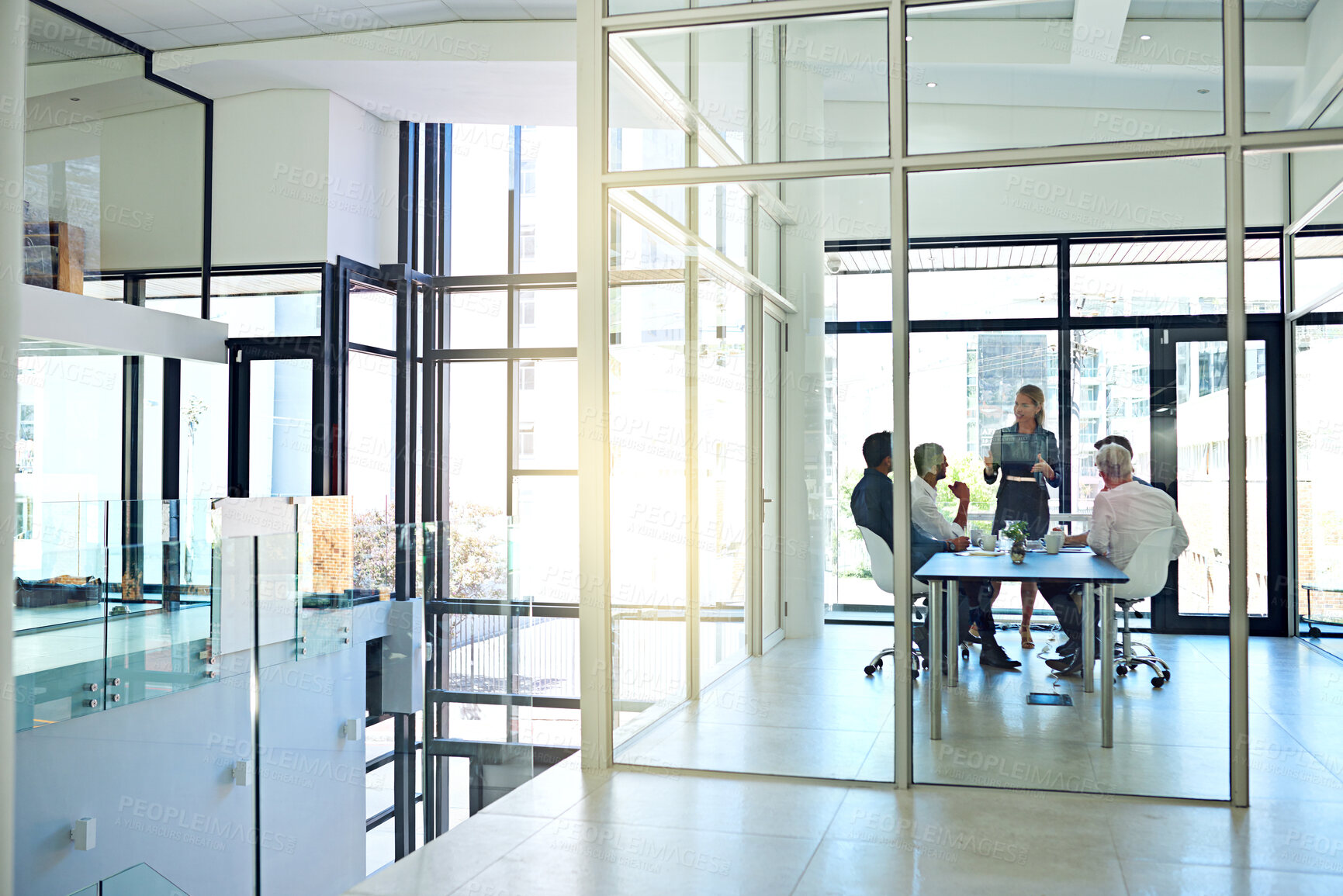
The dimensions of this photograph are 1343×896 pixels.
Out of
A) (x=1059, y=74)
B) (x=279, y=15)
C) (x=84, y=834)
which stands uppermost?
(x=279, y=15)

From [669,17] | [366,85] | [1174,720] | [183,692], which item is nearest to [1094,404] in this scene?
[1174,720]

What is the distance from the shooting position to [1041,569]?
4148 millimetres

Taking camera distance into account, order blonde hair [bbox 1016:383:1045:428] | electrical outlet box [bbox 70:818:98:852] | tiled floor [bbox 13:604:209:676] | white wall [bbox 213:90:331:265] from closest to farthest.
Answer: blonde hair [bbox 1016:383:1045:428]
tiled floor [bbox 13:604:209:676]
electrical outlet box [bbox 70:818:98:852]
white wall [bbox 213:90:331:265]

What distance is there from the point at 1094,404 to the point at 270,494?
7.26 meters

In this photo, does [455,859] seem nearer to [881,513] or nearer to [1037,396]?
[881,513]

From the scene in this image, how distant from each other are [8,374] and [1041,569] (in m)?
4.09

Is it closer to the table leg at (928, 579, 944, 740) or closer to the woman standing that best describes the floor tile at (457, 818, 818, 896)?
the table leg at (928, 579, 944, 740)

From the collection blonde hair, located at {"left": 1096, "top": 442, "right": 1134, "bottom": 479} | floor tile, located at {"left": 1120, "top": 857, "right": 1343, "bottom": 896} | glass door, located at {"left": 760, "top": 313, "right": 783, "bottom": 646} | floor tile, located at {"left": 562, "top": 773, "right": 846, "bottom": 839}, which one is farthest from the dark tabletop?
floor tile, located at {"left": 1120, "top": 857, "right": 1343, "bottom": 896}

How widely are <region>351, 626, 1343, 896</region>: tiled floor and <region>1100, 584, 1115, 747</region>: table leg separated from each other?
0.11 feet

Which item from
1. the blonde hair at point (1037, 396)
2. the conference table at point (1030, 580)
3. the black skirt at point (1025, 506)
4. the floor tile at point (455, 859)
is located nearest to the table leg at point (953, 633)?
the conference table at point (1030, 580)

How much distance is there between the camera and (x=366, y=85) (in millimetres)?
8508

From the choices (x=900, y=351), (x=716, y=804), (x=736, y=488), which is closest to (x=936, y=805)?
(x=716, y=804)

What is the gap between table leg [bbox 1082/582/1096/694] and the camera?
4082 mm

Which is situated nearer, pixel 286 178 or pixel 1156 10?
pixel 1156 10
